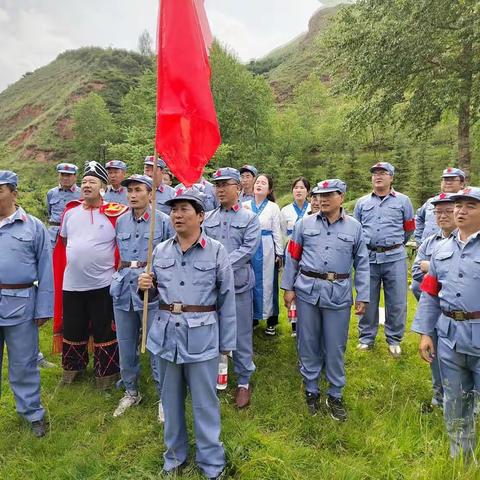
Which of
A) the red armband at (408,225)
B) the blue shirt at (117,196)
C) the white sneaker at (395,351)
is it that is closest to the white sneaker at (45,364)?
the blue shirt at (117,196)

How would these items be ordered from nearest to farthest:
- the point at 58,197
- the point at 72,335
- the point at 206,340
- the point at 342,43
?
the point at 206,340 → the point at 72,335 → the point at 58,197 → the point at 342,43

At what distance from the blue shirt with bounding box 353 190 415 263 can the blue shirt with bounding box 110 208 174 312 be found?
2.92 meters

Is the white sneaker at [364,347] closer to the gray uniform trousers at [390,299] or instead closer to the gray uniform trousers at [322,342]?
the gray uniform trousers at [390,299]

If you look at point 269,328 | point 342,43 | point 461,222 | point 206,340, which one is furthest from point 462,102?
point 206,340

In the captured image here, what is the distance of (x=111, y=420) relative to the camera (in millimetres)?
4133

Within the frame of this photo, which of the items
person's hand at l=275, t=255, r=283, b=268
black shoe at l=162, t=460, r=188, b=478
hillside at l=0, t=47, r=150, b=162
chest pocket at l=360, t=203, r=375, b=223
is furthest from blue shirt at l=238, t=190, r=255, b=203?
hillside at l=0, t=47, r=150, b=162

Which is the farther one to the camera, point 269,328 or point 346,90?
point 346,90

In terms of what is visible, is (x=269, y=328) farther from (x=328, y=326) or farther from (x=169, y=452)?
(x=169, y=452)

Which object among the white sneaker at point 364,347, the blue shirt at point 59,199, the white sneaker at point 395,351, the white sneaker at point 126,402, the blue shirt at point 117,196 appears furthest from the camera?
the blue shirt at point 59,199

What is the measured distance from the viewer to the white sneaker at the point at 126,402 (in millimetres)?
4199

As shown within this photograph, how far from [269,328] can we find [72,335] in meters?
3.05

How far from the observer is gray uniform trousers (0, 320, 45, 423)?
150 inches

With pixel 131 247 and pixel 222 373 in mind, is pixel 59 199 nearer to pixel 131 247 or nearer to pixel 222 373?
pixel 131 247

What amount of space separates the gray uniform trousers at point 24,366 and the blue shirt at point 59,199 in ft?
14.3
